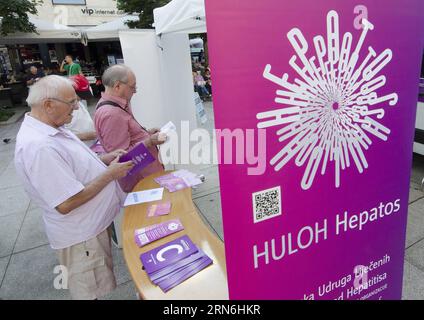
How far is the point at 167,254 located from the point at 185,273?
192 millimetres

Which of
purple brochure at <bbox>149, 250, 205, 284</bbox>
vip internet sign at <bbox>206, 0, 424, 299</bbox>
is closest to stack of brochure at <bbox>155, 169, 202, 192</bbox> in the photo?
purple brochure at <bbox>149, 250, 205, 284</bbox>

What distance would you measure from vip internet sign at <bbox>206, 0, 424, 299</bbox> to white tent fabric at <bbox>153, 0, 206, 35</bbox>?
2313mm

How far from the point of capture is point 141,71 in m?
3.96

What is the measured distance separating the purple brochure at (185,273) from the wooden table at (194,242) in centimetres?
2

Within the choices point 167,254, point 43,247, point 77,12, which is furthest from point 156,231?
point 77,12

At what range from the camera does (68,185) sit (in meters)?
1.53

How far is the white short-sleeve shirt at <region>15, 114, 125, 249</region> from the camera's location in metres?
1.48

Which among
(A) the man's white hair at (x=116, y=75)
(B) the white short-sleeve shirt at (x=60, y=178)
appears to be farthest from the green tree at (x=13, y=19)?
(B) the white short-sleeve shirt at (x=60, y=178)

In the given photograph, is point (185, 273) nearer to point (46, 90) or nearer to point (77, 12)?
point (46, 90)

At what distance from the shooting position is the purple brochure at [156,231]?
177 centimetres

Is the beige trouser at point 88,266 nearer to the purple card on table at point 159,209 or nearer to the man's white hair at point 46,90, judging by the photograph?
the purple card on table at point 159,209

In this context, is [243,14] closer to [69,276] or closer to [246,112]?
[246,112]

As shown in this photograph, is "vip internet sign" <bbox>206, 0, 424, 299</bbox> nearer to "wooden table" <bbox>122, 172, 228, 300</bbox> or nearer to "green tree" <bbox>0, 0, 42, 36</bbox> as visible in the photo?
"wooden table" <bbox>122, 172, 228, 300</bbox>
